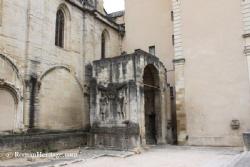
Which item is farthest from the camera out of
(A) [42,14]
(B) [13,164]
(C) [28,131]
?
(A) [42,14]

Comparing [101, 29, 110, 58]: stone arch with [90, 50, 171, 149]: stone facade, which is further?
[101, 29, 110, 58]: stone arch

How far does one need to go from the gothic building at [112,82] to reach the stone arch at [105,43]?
1026mm

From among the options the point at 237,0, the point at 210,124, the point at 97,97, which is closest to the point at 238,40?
the point at 237,0

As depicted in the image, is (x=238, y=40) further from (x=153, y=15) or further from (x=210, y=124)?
(x=153, y=15)

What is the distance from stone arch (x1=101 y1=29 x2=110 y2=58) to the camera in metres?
20.1

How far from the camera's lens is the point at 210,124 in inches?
622

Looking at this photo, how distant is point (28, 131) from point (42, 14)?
5.74 metres

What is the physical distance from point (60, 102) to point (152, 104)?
551 centimetres

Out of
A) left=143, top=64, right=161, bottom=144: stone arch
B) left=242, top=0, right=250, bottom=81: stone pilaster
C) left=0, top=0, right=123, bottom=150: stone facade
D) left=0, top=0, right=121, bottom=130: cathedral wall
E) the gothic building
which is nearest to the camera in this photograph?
left=0, top=0, right=123, bottom=150: stone facade

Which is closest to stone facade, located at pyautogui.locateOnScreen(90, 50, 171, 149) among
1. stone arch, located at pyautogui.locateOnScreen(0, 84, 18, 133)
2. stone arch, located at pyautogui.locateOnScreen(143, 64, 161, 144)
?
stone arch, located at pyautogui.locateOnScreen(143, 64, 161, 144)

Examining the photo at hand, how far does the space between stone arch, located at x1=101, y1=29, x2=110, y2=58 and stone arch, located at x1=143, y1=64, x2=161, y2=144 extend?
11.7ft

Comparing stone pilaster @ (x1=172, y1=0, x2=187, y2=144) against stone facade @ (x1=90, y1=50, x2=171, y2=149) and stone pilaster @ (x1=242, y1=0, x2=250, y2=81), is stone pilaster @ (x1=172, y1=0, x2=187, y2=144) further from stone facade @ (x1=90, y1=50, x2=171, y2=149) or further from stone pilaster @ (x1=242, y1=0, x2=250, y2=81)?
stone pilaster @ (x1=242, y1=0, x2=250, y2=81)

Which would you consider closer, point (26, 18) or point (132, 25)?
point (26, 18)

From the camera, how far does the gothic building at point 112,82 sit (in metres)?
13.4
